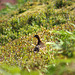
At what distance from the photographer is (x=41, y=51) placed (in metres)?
3.57

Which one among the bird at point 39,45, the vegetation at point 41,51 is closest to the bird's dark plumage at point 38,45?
the bird at point 39,45

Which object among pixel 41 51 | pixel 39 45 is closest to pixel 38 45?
pixel 39 45

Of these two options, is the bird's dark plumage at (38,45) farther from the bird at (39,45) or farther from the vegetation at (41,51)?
the vegetation at (41,51)

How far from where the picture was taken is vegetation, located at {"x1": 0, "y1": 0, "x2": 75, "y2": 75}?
202 cm

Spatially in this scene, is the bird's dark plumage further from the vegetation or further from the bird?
the vegetation

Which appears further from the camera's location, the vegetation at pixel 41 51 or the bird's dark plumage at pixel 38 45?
the bird's dark plumage at pixel 38 45

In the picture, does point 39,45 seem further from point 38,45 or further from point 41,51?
point 41,51

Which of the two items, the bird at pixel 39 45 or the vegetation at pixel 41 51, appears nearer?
the vegetation at pixel 41 51

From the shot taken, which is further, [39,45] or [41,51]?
[39,45]

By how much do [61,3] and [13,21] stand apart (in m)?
3.12

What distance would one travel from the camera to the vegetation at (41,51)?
2.02 m

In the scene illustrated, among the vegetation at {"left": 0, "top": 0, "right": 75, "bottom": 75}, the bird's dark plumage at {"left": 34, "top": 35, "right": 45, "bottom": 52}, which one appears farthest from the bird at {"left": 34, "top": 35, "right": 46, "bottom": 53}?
the vegetation at {"left": 0, "top": 0, "right": 75, "bottom": 75}

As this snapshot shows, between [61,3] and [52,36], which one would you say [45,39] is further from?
[61,3]

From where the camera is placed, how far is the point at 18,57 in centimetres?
382
